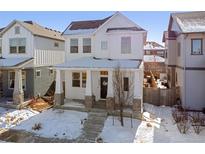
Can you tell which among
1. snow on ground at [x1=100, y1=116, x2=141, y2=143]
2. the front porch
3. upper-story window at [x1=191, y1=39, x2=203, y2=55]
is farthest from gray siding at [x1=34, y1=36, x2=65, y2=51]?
upper-story window at [x1=191, y1=39, x2=203, y2=55]

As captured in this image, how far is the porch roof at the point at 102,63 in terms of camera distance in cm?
1257

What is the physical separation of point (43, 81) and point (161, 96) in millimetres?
8229

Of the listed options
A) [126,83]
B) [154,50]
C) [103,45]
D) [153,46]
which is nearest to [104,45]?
[103,45]

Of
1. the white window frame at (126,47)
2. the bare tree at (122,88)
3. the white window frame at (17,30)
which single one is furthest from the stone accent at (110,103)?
the white window frame at (17,30)

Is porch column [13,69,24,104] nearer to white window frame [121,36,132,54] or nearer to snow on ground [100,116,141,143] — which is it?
snow on ground [100,116,141,143]

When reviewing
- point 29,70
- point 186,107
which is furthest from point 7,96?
point 186,107

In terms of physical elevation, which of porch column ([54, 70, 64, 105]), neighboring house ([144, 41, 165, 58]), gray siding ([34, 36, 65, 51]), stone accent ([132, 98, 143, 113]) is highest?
neighboring house ([144, 41, 165, 58])

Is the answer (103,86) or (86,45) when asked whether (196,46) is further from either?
(86,45)

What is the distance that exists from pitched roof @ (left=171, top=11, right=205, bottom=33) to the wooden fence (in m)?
3.79

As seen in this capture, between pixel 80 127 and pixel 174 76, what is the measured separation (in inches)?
353

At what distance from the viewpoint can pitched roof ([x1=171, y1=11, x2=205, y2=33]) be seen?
13406 mm

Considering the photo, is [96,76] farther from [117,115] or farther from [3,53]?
[3,53]

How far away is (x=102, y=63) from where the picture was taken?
13203mm
